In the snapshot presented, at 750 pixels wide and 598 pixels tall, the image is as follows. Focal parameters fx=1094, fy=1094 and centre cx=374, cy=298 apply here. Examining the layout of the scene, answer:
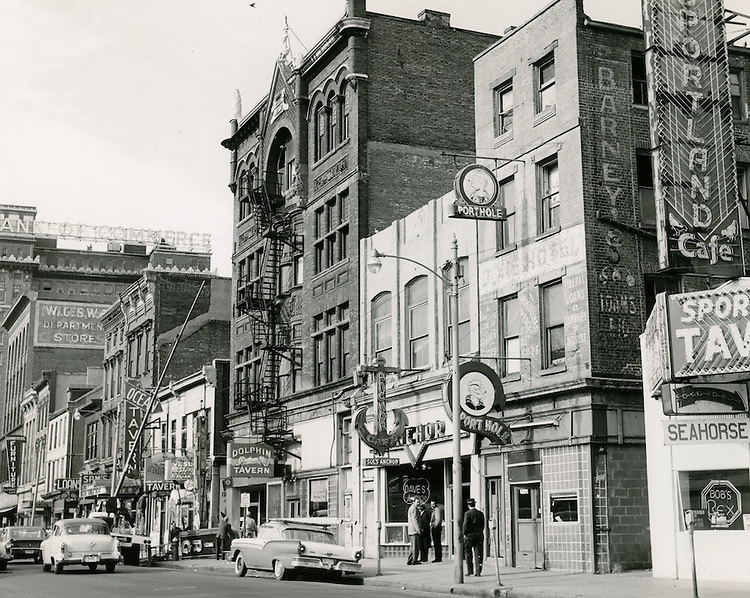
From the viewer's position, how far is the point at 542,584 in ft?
72.9

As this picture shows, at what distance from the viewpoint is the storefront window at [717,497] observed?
2242cm

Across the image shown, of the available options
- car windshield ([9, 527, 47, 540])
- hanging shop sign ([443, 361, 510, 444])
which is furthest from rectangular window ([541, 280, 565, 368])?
car windshield ([9, 527, 47, 540])

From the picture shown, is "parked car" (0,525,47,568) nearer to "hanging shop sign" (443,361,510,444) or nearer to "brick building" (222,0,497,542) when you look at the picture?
"brick building" (222,0,497,542)

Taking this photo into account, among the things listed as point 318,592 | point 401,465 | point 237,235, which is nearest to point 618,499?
point 318,592

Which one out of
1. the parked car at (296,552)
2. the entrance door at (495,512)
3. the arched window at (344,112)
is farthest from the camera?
the arched window at (344,112)

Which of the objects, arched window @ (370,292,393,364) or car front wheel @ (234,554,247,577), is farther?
arched window @ (370,292,393,364)

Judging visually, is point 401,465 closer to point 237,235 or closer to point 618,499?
point 618,499

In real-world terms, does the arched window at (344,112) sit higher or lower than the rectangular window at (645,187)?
higher

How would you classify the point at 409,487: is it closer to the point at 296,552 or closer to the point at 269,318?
the point at 296,552

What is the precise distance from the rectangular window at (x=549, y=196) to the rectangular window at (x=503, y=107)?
96.1 inches

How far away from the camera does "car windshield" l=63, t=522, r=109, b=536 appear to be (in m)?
31.6

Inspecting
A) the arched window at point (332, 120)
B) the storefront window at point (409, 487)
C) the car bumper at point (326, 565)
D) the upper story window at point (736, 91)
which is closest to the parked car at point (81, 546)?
the car bumper at point (326, 565)

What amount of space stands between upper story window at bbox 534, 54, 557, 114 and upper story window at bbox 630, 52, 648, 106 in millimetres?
2095

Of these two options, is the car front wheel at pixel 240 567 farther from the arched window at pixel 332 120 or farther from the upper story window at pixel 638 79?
the arched window at pixel 332 120
